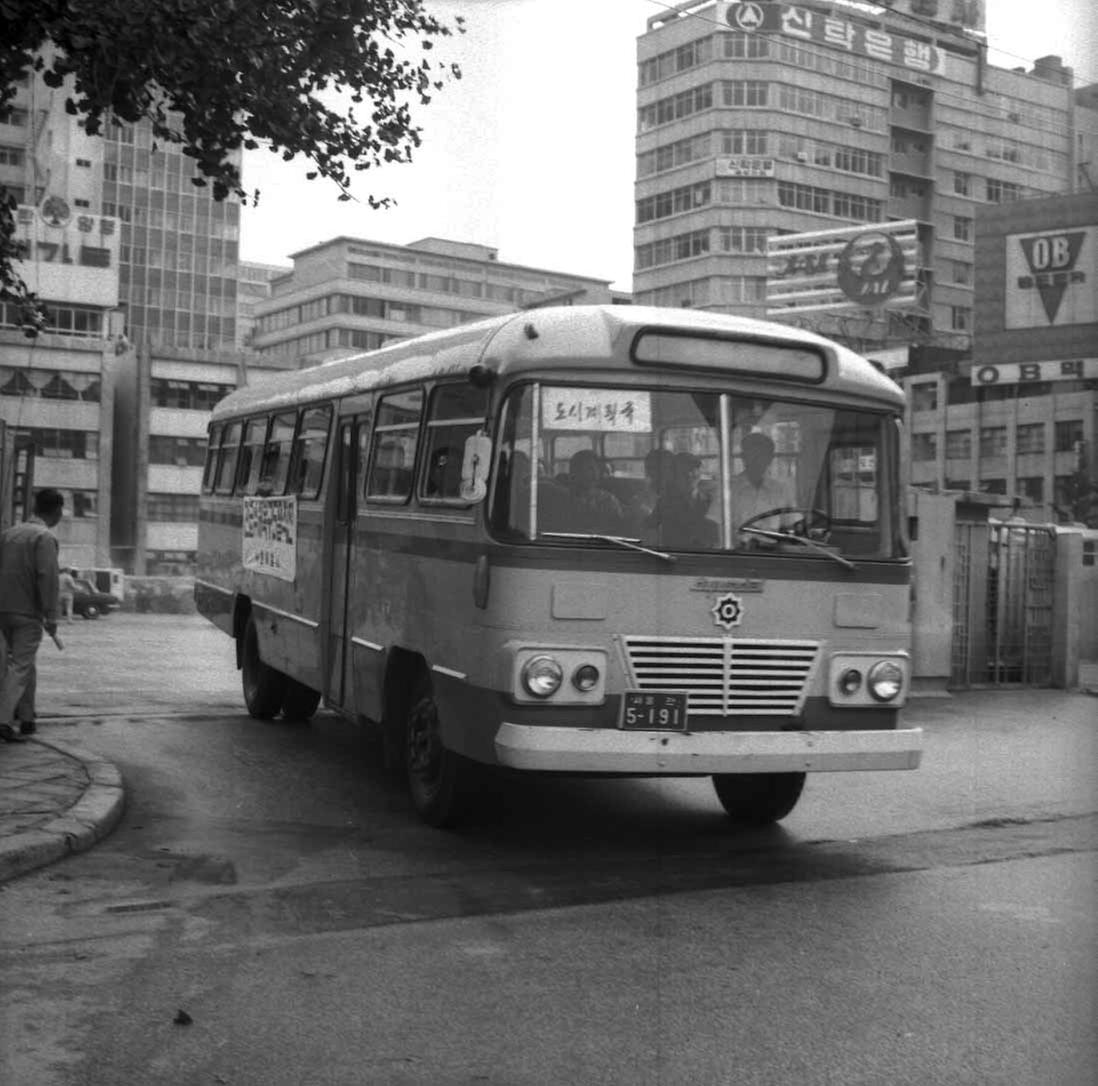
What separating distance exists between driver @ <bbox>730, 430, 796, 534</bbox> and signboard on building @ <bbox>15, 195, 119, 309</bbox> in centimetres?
7392

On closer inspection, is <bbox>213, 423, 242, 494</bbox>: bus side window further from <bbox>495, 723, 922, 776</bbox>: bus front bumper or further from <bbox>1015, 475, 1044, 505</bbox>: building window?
<bbox>1015, 475, 1044, 505</bbox>: building window

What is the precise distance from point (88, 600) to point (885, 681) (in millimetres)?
41885

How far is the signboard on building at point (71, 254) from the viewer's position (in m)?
78.1

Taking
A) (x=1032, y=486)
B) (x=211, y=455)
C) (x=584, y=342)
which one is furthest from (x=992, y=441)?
(x=584, y=342)

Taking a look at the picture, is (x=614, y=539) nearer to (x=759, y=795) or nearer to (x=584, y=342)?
(x=584, y=342)

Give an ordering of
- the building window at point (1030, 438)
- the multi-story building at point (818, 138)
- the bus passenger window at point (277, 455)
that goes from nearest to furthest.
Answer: the bus passenger window at point (277, 455) < the building window at point (1030, 438) < the multi-story building at point (818, 138)

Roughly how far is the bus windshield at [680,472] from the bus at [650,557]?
1 centimetres

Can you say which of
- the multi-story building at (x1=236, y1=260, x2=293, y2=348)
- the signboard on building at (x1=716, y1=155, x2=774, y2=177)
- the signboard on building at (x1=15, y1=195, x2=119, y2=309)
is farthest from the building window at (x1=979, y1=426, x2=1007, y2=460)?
the multi-story building at (x1=236, y1=260, x2=293, y2=348)

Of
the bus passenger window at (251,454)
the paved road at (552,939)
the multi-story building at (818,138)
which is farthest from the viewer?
the multi-story building at (818,138)

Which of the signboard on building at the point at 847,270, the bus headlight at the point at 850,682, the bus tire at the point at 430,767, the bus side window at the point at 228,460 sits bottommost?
the bus tire at the point at 430,767

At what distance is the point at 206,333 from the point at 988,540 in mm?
109152

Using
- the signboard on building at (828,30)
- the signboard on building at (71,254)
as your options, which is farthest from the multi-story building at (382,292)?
the signboard on building at (71,254)

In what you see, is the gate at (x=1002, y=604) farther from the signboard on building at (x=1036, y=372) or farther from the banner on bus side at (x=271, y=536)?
the signboard on building at (x=1036, y=372)

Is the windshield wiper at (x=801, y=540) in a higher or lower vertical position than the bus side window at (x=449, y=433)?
lower
